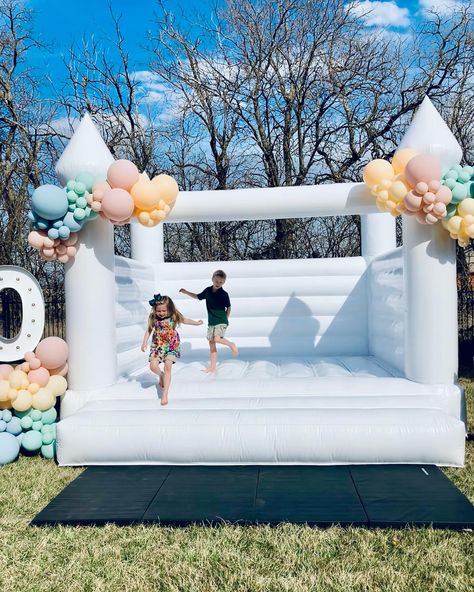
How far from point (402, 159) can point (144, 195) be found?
6.25ft

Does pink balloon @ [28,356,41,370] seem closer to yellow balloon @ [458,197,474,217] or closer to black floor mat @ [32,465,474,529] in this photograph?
black floor mat @ [32,465,474,529]

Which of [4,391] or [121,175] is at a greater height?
[121,175]

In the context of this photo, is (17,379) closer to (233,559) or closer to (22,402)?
(22,402)

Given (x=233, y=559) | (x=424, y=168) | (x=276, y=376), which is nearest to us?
(x=233, y=559)

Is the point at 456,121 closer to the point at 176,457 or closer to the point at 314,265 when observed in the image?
the point at 314,265

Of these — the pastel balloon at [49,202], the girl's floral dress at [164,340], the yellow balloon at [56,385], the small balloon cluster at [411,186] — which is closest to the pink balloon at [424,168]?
the small balloon cluster at [411,186]

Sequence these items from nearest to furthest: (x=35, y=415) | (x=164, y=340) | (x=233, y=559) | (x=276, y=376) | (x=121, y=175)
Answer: (x=233, y=559)
(x=121, y=175)
(x=35, y=415)
(x=164, y=340)
(x=276, y=376)

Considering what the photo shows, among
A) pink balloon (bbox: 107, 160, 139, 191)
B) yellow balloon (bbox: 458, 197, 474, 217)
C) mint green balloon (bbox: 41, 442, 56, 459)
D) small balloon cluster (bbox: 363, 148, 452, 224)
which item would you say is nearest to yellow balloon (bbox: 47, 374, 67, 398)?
mint green balloon (bbox: 41, 442, 56, 459)

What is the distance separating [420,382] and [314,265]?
7.72ft

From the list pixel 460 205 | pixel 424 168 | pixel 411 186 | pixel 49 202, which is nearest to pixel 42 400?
pixel 49 202

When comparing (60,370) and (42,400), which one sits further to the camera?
(60,370)

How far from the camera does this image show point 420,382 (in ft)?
12.6

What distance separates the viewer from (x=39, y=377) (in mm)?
3936

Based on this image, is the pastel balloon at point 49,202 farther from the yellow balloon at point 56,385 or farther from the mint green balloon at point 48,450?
the mint green balloon at point 48,450
